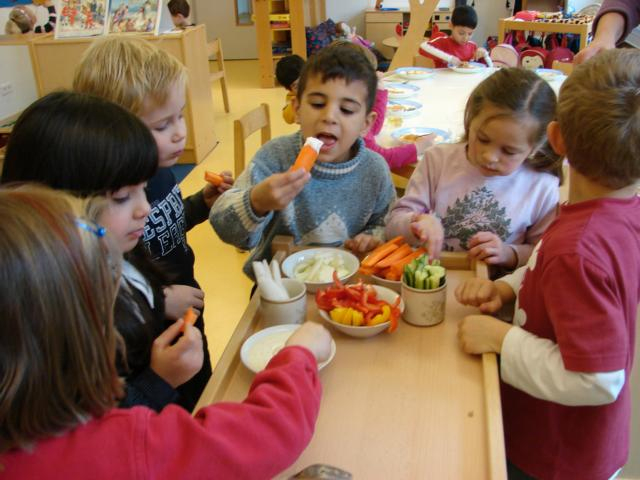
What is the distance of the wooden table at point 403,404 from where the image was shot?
728 mm

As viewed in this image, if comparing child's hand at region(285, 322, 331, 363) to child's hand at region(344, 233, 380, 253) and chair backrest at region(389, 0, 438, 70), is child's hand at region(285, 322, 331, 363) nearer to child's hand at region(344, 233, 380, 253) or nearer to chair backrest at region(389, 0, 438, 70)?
child's hand at region(344, 233, 380, 253)

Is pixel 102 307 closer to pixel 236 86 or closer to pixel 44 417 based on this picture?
pixel 44 417

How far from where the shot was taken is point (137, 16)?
12.8 feet

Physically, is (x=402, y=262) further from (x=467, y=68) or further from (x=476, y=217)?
(x=467, y=68)

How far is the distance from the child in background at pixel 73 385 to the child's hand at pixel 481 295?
1.68 feet

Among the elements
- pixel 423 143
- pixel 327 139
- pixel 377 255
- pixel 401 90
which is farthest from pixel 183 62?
pixel 377 255

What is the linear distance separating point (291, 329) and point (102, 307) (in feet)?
1.40

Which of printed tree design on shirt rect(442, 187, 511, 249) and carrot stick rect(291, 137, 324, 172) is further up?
carrot stick rect(291, 137, 324, 172)

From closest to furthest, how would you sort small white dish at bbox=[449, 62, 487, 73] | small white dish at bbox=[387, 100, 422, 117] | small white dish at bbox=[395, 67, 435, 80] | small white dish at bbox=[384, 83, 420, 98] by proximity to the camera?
small white dish at bbox=[387, 100, 422, 117] → small white dish at bbox=[384, 83, 420, 98] → small white dish at bbox=[395, 67, 435, 80] → small white dish at bbox=[449, 62, 487, 73]

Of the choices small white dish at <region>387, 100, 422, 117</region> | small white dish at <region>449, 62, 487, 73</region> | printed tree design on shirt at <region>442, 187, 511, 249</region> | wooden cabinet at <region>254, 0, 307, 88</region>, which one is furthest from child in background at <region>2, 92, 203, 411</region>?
wooden cabinet at <region>254, 0, 307, 88</region>

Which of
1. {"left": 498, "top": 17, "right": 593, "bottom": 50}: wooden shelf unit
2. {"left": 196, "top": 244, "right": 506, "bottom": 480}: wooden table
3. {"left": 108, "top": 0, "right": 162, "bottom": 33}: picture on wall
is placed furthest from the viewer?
{"left": 498, "top": 17, "right": 593, "bottom": 50}: wooden shelf unit

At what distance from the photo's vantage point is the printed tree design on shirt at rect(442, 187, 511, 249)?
1312 millimetres

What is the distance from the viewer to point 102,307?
0.60 meters

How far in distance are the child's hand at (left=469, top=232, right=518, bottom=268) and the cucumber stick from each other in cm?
22
